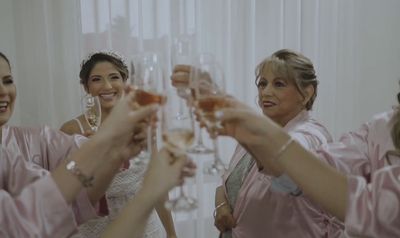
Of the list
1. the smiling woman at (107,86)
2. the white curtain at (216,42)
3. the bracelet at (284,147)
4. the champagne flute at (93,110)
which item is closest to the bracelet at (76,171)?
the bracelet at (284,147)

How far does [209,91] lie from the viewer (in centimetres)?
105

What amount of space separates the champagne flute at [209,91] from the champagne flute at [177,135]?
0.05 m

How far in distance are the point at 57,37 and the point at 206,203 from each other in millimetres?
1509

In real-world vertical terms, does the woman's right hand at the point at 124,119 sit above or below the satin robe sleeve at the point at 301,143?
above

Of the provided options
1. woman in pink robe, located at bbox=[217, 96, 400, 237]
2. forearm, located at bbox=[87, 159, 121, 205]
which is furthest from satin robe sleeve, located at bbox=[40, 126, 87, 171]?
woman in pink robe, located at bbox=[217, 96, 400, 237]

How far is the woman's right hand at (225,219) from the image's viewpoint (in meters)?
1.96

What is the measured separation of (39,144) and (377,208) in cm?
125

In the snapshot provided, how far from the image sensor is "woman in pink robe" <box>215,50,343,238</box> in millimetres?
1780

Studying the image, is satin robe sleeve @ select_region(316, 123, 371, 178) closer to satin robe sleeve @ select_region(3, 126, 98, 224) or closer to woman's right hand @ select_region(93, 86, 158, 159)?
woman's right hand @ select_region(93, 86, 158, 159)

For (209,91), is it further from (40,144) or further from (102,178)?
(40,144)

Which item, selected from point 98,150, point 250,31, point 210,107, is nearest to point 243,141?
point 210,107

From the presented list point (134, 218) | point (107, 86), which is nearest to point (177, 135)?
point (134, 218)

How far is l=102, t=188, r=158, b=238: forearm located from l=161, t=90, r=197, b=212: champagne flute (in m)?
0.07

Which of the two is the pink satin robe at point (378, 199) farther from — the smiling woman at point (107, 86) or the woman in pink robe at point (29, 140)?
the smiling woman at point (107, 86)
